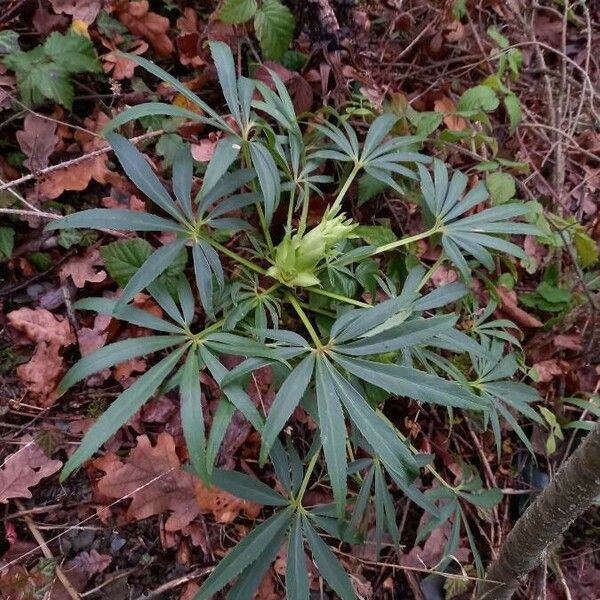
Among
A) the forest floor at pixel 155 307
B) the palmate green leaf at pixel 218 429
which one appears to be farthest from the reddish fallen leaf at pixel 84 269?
the palmate green leaf at pixel 218 429

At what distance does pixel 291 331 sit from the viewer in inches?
47.0

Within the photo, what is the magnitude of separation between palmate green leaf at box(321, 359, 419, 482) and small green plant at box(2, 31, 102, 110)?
1094 millimetres

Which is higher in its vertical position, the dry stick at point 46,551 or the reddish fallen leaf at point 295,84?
the reddish fallen leaf at point 295,84

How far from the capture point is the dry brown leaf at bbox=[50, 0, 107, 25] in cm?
158

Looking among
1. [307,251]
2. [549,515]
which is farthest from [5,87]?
[549,515]

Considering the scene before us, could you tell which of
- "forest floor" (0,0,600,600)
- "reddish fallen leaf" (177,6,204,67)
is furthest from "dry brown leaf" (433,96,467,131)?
"reddish fallen leaf" (177,6,204,67)

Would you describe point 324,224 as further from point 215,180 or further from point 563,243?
point 563,243

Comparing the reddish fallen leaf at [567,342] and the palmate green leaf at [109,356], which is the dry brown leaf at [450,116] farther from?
the palmate green leaf at [109,356]

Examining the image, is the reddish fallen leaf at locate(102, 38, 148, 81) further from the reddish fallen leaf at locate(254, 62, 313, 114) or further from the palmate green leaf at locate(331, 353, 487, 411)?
the palmate green leaf at locate(331, 353, 487, 411)

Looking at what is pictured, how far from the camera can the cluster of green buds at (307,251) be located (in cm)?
Answer: 122

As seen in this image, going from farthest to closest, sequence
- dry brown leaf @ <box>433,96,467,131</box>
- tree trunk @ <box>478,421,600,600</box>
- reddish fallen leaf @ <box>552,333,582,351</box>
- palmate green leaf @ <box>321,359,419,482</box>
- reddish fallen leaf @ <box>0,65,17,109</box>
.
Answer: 1. dry brown leaf @ <box>433,96,467,131</box>
2. reddish fallen leaf @ <box>552,333,582,351</box>
3. reddish fallen leaf @ <box>0,65,17,109</box>
4. palmate green leaf @ <box>321,359,419,482</box>
5. tree trunk @ <box>478,421,600,600</box>

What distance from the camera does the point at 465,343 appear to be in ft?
4.11

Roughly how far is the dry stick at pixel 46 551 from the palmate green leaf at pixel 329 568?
0.55 metres

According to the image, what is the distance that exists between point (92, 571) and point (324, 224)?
0.95 metres
